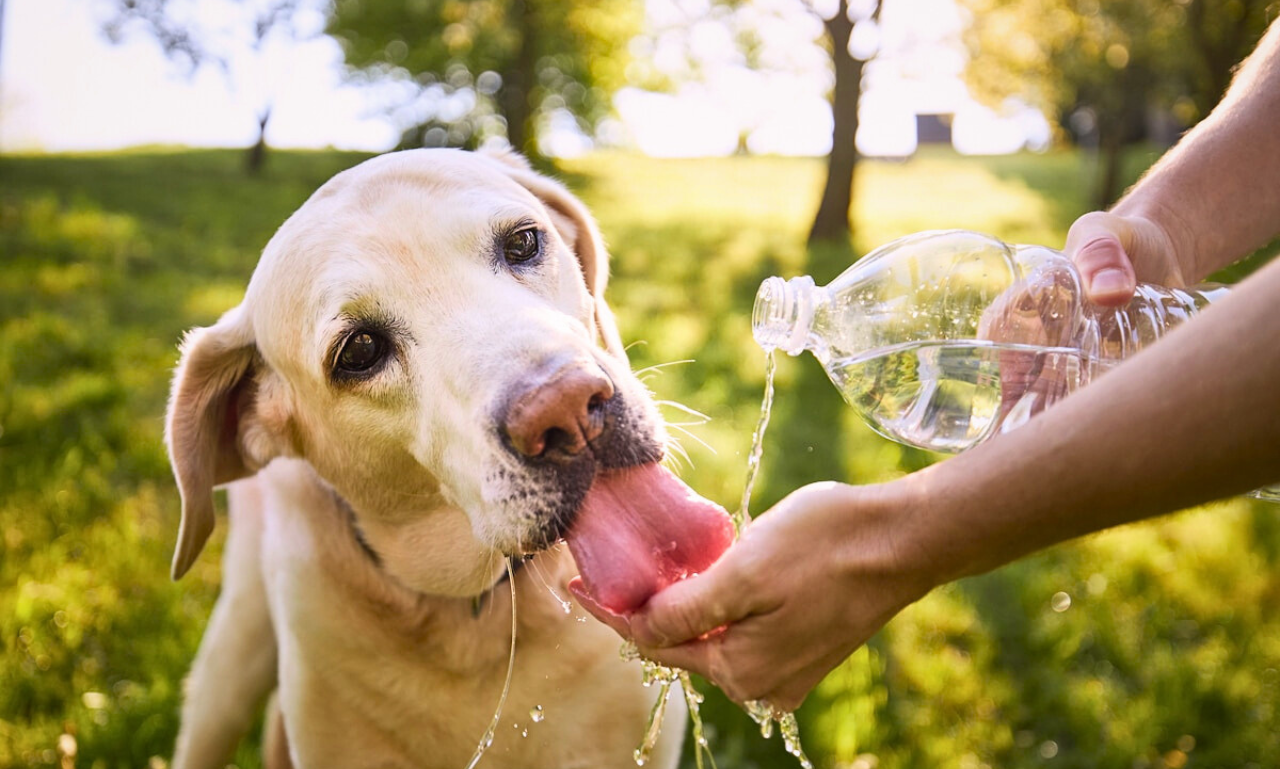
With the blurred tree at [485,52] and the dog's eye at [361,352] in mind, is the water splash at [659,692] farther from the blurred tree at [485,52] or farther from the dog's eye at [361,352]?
the blurred tree at [485,52]

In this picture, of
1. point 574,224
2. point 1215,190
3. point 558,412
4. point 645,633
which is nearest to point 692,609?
point 645,633

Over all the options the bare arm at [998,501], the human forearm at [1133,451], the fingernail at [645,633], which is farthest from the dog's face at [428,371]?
the human forearm at [1133,451]

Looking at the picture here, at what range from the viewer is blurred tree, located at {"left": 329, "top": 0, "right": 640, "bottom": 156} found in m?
17.5

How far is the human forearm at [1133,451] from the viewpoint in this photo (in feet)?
3.98

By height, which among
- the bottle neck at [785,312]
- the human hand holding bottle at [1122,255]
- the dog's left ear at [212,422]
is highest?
the human hand holding bottle at [1122,255]

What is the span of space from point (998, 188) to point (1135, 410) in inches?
864

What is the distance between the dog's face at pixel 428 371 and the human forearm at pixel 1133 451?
0.63m

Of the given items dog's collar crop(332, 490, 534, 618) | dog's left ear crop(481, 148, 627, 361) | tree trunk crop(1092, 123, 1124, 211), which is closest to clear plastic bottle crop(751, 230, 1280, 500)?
dog's left ear crop(481, 148, 627, 361)

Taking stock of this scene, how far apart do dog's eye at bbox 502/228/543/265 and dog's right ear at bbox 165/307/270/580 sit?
0.72 meters

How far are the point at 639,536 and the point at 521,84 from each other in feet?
59.8

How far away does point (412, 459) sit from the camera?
2.20 m

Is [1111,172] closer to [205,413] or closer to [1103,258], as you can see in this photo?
[1103,258]

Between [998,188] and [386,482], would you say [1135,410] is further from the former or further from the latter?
[998,188]

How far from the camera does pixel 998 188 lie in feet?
70.5
